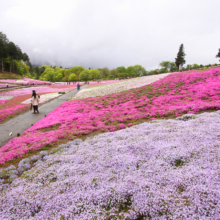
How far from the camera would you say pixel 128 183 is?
4.21 metres

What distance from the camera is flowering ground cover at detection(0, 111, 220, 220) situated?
3.39 m

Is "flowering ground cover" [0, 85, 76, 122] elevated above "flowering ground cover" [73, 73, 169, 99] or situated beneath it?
situated beneath

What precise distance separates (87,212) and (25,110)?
20016 mm

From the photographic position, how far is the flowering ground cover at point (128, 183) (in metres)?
3.39

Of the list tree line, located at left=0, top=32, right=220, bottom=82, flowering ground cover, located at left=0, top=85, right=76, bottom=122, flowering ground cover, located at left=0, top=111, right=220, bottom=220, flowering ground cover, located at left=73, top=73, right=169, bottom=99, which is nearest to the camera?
flowering ground cover, located at left=0, top=111, right=220, bottom=220

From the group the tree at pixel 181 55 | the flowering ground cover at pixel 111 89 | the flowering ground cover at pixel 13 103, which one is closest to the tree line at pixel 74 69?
the tree at pixel 181 55

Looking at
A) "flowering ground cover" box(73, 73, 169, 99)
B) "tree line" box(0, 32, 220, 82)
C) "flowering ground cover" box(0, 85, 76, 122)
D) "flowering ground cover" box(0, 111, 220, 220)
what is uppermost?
"tree line" box(0, 32, 220, 82)

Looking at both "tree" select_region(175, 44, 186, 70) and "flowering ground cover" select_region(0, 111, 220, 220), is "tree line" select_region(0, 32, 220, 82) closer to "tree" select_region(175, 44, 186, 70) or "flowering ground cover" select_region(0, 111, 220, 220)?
"tree" select_region(175, 44, 186, 70)

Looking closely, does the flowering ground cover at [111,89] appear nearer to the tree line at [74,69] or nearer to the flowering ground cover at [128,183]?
the flowering ground cover at [128,183]

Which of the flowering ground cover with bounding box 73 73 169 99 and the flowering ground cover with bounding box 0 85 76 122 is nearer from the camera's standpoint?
the flowering ground cover with bounding box 0 85 76 122

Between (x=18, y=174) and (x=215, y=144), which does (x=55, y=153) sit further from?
(x=215, y=144)

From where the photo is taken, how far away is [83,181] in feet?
15.4

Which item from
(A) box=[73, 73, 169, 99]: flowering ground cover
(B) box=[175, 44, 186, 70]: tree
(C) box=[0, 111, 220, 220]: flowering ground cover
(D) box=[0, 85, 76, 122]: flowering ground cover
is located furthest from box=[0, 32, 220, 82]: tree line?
(C) box=[0, 111, 220, 220]: flowering ground cover

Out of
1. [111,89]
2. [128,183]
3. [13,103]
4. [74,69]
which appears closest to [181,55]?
[111,89]
